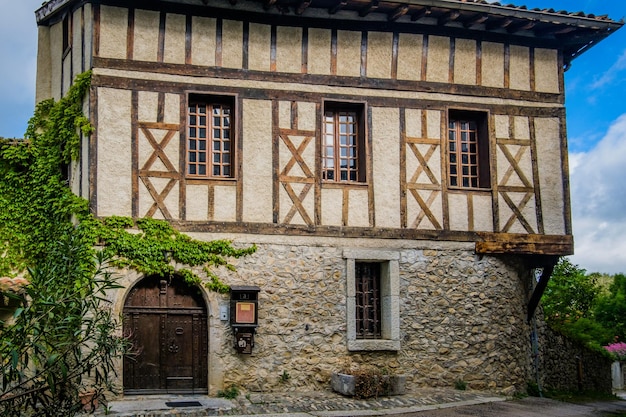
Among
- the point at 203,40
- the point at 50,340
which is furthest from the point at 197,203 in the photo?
the point at 50,340

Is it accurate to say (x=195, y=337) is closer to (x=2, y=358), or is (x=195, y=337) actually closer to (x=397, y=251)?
(x=397, y=251)

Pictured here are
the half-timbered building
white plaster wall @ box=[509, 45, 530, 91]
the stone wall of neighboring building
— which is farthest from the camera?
white plaster wall @ box=[509, 45, 530, 91]

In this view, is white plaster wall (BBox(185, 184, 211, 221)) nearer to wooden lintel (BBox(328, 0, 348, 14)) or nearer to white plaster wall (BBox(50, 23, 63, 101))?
white plaster wall (BBox(50, 23, 63, 101))

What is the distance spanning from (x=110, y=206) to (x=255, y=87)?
2810mm

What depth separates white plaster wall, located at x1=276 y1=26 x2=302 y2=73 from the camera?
11.6 metres

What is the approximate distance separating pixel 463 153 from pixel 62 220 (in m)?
6.45

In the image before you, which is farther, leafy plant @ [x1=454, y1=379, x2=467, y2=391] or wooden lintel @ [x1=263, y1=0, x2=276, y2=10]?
leafy plant @ [x1=454, y1=379, x2=467, y2=391]

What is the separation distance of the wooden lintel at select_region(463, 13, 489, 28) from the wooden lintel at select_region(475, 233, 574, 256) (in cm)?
342

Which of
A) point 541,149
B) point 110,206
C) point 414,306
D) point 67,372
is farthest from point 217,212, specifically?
point 67,372

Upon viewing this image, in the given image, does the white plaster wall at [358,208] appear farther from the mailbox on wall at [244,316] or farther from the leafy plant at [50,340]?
the leafy plant at [50,340]

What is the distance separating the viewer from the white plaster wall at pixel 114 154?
10711 mm

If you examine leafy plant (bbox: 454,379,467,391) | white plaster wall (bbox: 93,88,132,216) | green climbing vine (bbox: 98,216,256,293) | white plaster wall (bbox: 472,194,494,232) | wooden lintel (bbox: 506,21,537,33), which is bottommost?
leafy plant (bbox: 454,379,467,391)

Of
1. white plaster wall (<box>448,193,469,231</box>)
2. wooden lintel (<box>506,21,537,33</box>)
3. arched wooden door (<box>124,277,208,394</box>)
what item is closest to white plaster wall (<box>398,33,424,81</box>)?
wooden lintel (<box>506,21,537,33</box>)

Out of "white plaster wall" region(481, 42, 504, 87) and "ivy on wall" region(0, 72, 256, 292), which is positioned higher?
"white plaster wall" region(481, 42, 504, 87)
